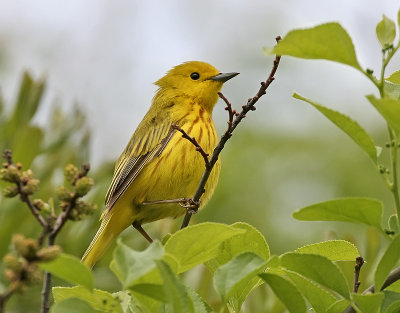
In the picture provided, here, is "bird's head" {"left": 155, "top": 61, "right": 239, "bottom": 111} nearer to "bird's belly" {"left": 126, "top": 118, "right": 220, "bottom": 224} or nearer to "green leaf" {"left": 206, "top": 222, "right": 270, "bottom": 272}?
"bird's belly" {"left": 126, "top": 118, "right": 220, "bottom": 224}

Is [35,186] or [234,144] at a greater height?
[35,186]

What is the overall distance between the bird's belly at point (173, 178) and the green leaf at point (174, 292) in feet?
9.67

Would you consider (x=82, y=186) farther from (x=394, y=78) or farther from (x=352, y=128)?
(x=394, y=78)

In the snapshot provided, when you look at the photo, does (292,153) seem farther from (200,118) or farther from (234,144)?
(200,118)

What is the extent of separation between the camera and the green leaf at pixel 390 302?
1.66 m

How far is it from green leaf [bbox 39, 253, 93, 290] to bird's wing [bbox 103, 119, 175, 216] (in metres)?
2.83

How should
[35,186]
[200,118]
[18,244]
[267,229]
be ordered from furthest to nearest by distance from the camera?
[267,229]
[200,118]
[35,186]
[18,244]

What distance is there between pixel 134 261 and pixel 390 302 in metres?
0.62

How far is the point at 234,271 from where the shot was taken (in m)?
1.61

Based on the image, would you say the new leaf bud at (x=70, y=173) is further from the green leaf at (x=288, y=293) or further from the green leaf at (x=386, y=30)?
the green leaf at (x=386, y=30)

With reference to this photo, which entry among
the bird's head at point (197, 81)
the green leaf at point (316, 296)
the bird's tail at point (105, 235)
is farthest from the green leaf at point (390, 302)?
the bird's head at point (197, 81)

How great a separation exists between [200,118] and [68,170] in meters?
3.32

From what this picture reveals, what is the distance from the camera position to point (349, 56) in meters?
1.60

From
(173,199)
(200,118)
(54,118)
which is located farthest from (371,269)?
(54,118)
